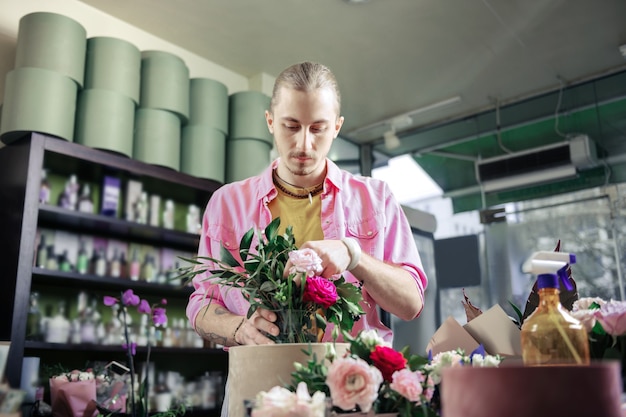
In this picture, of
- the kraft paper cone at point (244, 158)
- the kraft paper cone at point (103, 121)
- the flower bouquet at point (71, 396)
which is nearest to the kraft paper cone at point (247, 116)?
the kraft paper cone at point (244, 158)

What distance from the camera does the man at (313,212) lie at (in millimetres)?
1205

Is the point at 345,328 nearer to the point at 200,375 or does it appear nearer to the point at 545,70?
the point at 200,375

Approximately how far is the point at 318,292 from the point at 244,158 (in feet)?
10.2

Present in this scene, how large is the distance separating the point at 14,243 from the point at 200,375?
1.48 meters

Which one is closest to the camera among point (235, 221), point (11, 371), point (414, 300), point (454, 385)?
point (454, 385)

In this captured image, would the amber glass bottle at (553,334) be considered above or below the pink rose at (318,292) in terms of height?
below

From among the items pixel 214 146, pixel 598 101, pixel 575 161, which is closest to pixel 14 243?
pixel 214 146

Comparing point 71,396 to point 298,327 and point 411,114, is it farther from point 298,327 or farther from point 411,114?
point 411,114

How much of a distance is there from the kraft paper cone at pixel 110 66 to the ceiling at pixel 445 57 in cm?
42

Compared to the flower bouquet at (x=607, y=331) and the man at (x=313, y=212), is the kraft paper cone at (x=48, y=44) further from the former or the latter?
the flower bouquet at (x=607, y=331)

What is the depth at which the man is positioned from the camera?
1.20 meters

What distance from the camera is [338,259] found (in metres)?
0.98

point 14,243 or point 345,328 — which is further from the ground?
point 14,243

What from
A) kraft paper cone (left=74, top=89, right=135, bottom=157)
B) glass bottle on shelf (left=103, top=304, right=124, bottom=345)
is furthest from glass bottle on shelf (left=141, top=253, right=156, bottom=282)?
kraft paper cone (left=74, top=89, right=135, bottom=157)
